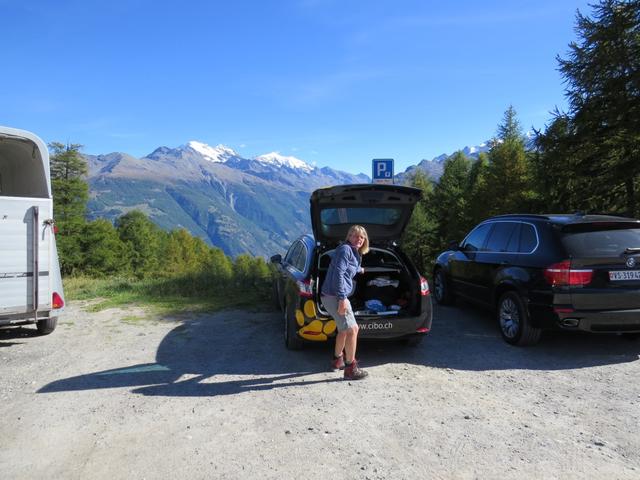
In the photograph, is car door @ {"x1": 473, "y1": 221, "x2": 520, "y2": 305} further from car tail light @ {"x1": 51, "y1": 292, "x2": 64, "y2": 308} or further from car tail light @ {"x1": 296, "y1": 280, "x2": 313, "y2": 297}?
car tail light @ {"x1": 51, "y1": 292, "x2": 64, "y2": 308}

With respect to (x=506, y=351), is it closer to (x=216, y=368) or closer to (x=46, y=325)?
(x=216, y=368)

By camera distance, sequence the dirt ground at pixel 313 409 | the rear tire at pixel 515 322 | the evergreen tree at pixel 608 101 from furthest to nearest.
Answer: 1. the evergreen tree at pixel 608 101
2. the rear tire at pixel 515 322
3. the dirt ground at pixel 313 409

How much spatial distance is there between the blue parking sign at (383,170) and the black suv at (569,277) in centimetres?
455

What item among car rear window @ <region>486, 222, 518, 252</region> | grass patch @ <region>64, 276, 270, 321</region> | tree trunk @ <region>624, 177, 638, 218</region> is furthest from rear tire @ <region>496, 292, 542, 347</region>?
tree trunk @ <region>624, 177, 638, 218</region>

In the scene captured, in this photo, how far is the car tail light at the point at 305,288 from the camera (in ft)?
18.3

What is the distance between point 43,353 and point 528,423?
232 inches

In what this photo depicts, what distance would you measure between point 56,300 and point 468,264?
6.48 m

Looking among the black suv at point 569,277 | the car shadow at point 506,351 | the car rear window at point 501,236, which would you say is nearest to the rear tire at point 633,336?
the car shadow at point 506,351

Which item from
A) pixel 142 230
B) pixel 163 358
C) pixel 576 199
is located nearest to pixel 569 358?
pixel 163 358

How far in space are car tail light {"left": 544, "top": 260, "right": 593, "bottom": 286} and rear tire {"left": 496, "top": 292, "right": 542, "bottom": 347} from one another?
24.8 inches

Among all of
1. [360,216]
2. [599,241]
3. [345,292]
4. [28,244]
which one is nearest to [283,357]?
[345,292]

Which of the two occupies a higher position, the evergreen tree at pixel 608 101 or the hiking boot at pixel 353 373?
the evergreen tree at pixel 608 101

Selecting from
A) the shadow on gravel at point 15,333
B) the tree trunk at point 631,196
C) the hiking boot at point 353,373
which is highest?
the tree trunk at point 631,196

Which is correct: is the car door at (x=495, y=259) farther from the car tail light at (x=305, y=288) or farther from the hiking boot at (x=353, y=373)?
the car tail light at (x=305, y=288)
